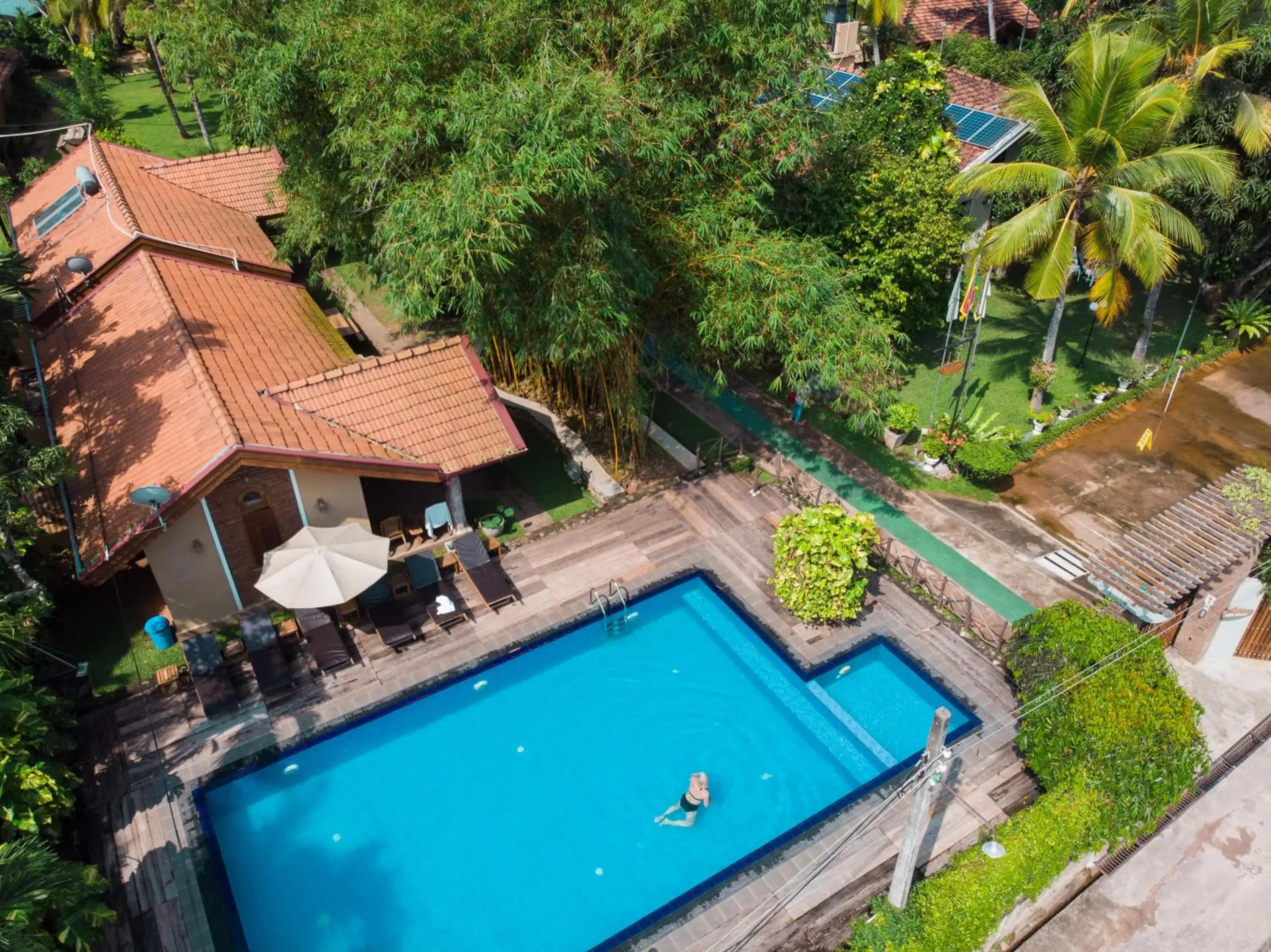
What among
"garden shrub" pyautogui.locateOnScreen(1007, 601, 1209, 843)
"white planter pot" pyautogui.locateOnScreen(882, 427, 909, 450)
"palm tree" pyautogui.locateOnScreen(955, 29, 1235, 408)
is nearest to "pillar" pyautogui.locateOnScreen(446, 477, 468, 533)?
"white planter pot" pyautogui.locateOnScreen(882, 427, 909, 450)

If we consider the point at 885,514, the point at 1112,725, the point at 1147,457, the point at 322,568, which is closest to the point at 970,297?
the point at 885,514

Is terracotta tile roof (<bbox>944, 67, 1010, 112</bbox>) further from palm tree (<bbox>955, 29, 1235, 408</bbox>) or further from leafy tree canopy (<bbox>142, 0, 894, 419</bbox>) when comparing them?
leafy tree canopy (<bbox>142, 0, 894, 419</bbox>)

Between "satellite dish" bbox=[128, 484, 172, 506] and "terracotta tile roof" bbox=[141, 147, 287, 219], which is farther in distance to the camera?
"terracotta tile roof" bbox=[141, 147, 287, 219]

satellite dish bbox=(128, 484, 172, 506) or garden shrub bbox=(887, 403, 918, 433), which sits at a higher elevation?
satellite dish bbox=(128, 484, 172, 506)

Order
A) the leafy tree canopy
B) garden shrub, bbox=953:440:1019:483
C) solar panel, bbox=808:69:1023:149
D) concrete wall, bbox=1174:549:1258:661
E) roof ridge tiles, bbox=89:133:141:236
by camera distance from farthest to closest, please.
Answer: solar panel, bbox=808:69:1023:149 → roof ridge tiles, bbox=89:133:141:236 → garden shrub, bbox=953:440:1019:483 → concrete wall, bbox=1174:549:1258:661 → the leafy tree canopy

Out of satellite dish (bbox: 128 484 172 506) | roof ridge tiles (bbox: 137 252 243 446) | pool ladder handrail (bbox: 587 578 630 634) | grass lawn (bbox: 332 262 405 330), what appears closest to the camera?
satellite dish (bbox: 128 484 172 506)

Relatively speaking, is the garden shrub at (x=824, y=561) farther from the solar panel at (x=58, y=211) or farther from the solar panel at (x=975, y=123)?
the solar panel at (x=58, y=211)
